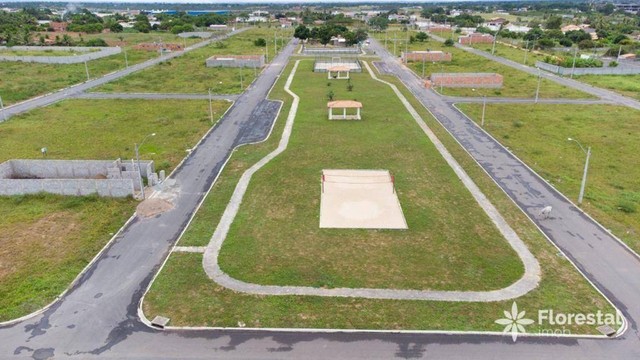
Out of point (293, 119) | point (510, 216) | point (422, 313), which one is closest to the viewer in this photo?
point (422, 313)

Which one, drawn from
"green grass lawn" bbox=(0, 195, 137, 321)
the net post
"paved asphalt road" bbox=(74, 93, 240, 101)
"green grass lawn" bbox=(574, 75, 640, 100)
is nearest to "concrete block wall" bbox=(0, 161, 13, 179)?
"green grass lawn" bbox=(0, 195, 137, 321)

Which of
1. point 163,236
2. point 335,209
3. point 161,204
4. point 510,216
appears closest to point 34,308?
point 163,236

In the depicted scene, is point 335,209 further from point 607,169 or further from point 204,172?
point 607,169

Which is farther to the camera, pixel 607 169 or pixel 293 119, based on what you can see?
pixel 293 119

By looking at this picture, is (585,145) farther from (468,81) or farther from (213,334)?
(213,334)

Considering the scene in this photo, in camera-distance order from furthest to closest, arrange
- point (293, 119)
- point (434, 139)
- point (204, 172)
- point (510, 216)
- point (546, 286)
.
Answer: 1. point (293, 119)
2. point (434, 139)
3. point (204, 172)
4. point (510, 216)
5. point (546, 286)

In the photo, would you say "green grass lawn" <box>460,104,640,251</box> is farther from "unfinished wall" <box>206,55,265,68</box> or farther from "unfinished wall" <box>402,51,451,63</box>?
"unfinished wall" <box>206,55,265,68</box>
